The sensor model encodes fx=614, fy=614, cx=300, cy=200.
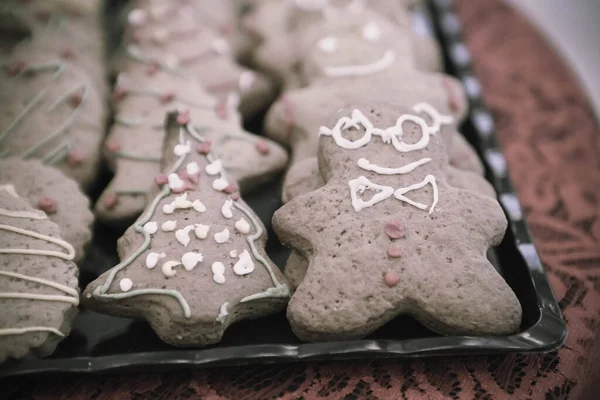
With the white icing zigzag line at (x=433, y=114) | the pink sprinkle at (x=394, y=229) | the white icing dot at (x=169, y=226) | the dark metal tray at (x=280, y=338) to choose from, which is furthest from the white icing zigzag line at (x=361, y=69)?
the white icing dot at (x=169, y=226)

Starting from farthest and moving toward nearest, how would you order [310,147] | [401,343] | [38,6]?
1. [38,6]
2. [310,147]
3. [401,343]

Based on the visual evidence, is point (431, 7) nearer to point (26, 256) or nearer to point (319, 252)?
point (319, 252)

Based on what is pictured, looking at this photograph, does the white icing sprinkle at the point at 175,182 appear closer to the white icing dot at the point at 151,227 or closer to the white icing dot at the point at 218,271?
the white icing dot at the point at 151,227

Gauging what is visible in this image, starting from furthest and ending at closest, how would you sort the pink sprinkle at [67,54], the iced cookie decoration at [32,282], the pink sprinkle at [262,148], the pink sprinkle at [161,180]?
the pink sprinkle at [67,54], the pink sprinkle at [262,148], the pink sprinkle at [161,180], the iced cookie decoration at [32,282]

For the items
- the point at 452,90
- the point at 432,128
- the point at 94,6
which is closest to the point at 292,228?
the point at 432,128

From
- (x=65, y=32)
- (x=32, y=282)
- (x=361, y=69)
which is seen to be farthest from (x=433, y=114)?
(x=65, y=32)

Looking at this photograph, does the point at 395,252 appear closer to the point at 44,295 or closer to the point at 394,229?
the point at 394,229
